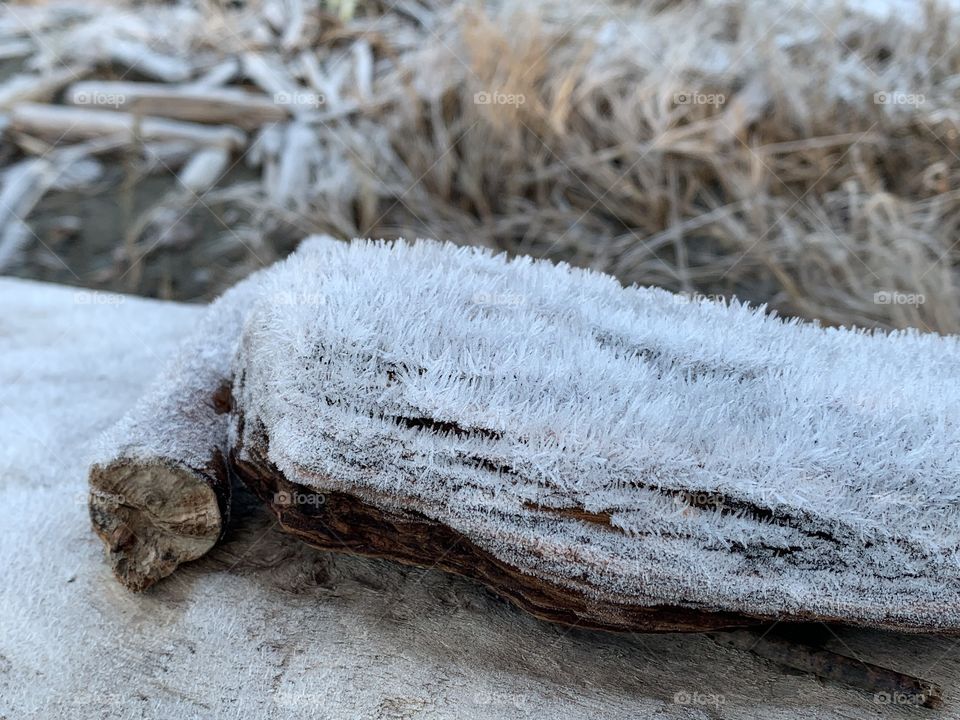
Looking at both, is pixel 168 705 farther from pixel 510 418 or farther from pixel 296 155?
pixel 296 155

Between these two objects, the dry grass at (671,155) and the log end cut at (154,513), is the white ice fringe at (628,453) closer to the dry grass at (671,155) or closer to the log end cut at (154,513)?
the log end cut at (154,513)

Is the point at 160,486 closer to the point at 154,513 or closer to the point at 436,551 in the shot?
the point at 154,513

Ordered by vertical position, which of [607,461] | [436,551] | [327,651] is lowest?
[327,651]

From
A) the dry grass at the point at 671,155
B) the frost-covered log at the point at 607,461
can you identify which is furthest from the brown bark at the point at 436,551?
the dry grass at the point at 671,155

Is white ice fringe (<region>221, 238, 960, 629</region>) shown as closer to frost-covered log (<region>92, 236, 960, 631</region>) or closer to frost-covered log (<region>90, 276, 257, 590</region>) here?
frost-covered log (<region>92, 236, 960, 631</region>)

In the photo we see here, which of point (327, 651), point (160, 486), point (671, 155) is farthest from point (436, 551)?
point (671, 155)

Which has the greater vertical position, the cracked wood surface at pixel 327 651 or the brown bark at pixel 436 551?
the brown bark at pixel 436 551
